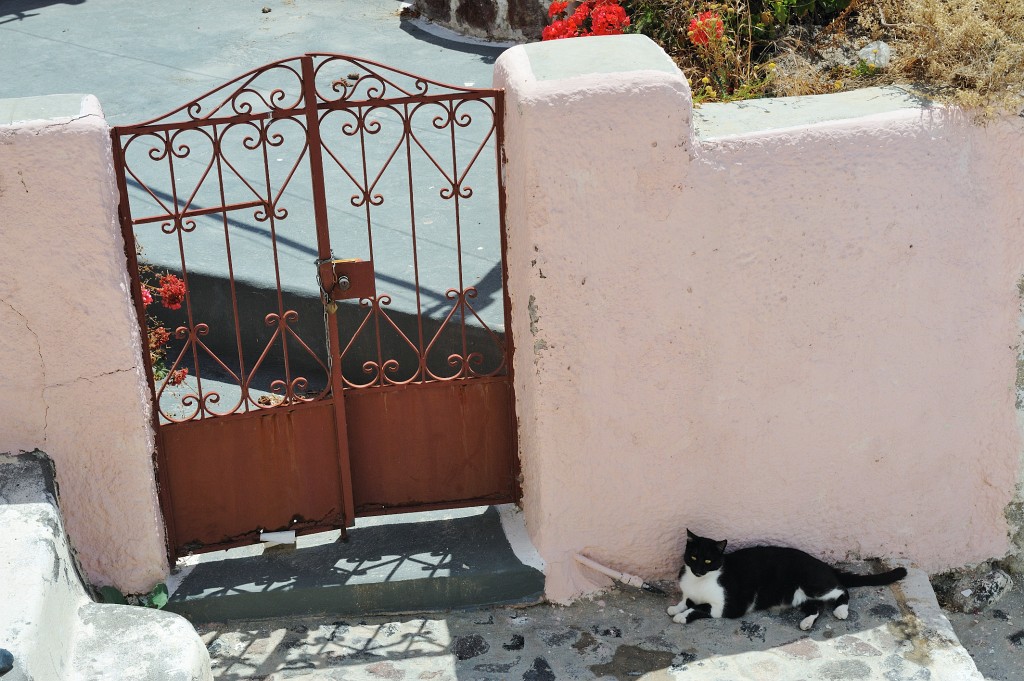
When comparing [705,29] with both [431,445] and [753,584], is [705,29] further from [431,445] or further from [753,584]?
[753,584]

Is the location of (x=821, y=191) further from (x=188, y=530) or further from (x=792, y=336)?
(x=188, y=530)

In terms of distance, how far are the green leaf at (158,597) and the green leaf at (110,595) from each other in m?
0.11

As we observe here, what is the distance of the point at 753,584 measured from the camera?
479 cm

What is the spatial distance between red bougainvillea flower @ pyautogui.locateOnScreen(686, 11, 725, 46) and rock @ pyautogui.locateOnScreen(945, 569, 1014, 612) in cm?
269

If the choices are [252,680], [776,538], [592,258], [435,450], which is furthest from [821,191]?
[252,680]

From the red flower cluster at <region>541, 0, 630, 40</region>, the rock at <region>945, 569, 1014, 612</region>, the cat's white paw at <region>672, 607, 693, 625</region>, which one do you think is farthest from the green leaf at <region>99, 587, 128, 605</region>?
the rock at <region>945, 569, 1014, 612</region>

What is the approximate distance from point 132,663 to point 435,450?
1598mm

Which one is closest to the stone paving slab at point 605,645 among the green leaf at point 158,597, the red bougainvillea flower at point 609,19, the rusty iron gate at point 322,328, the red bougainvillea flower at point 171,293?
the green leaf at point 158,597

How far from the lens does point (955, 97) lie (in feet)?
14.6

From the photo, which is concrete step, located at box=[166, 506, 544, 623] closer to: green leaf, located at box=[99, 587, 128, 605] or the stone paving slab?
the stone paving slab

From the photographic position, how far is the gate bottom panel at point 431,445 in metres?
4.93

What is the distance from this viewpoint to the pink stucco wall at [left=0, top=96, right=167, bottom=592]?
410cm

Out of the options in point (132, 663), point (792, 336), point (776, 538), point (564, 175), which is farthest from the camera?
point (776, 538)

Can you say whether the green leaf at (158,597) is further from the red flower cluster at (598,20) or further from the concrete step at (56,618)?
the red flower cluster at (598,20)
